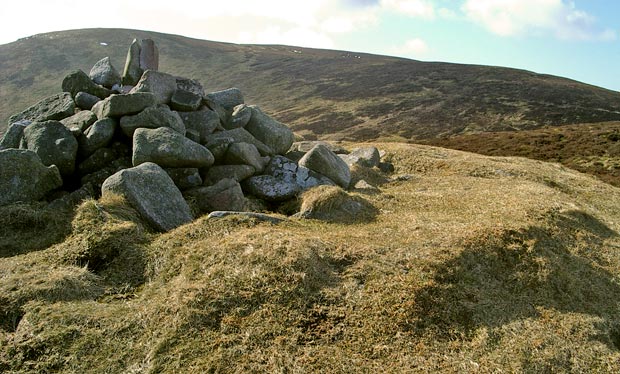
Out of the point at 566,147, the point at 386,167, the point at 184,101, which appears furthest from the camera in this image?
the point at 566,147

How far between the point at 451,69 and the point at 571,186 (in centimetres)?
12107

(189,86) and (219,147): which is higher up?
(189,86)

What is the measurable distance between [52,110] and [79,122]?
2850mm

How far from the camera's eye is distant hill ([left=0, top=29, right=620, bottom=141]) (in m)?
84.8

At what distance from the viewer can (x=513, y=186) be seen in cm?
1844

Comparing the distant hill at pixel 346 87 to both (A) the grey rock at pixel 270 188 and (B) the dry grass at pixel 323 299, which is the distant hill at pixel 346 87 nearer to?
(A) the grey rock at pixel 270 188

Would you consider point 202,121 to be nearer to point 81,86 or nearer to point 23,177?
point 81,86

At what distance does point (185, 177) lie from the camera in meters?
15.0

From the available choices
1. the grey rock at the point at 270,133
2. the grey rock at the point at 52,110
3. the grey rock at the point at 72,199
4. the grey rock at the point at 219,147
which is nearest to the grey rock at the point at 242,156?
the grey rock at the point at 219,147

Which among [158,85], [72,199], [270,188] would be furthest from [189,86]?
[72,199]

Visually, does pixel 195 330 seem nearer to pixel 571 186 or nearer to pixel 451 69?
pixel 571 186

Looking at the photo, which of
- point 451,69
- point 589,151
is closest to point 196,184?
point 589,151

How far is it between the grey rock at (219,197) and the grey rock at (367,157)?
8849 millimetres

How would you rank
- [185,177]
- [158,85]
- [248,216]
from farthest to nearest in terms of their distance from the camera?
[158,85] → [185,177] → [248,216]
